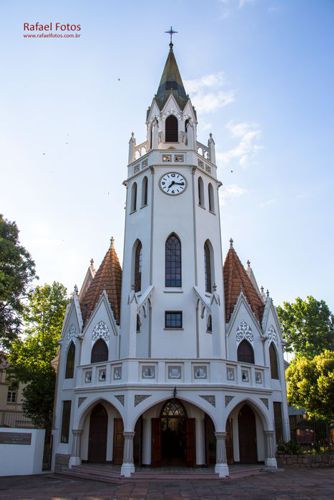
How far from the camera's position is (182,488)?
1442 cm

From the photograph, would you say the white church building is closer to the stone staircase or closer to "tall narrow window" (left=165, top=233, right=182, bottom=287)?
"tall narrow window" (left=165, top=233, right=182, bottom=287)

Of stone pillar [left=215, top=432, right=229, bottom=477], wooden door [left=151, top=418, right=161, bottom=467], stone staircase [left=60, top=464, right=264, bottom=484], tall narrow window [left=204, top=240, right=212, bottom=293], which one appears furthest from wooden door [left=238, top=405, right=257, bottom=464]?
tall narrow window [left=204, top=240, right=212, bottom=293]

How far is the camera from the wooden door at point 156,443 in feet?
62.1

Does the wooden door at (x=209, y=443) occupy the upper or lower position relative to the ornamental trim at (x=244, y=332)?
lower

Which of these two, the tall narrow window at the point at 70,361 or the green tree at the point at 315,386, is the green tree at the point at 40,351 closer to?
the tall narrow window at the point at 70,361

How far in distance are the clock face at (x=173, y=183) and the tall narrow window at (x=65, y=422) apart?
12.4m

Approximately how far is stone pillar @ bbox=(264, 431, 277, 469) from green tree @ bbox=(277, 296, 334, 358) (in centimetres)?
2465

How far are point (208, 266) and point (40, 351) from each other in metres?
16.9

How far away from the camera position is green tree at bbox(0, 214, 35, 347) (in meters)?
22.4

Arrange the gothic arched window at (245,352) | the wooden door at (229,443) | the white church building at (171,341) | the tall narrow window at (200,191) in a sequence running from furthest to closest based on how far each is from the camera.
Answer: the tall narrow window at (200,191), the gothic arched window at (245,352), the wooden door at (229,443), the white church building at (171,341)

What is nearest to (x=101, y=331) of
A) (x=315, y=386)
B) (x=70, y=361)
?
(x=70, y=361)

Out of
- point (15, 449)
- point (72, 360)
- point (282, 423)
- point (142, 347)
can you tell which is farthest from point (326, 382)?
point (15, 449)

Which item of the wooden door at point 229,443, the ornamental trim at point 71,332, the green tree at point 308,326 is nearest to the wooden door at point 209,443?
the wooden door at point 229,443

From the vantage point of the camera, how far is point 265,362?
74.3 feet
